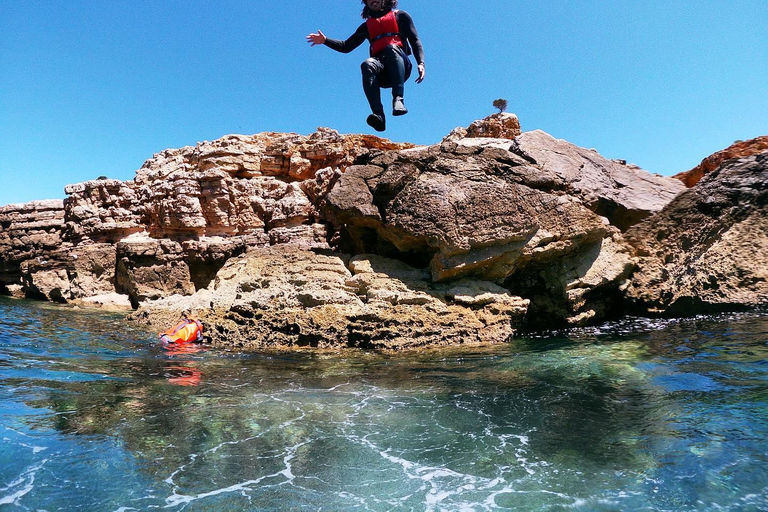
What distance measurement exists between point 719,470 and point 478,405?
2.14 meters

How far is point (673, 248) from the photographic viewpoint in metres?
10.6

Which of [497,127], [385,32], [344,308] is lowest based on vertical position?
[344,308]

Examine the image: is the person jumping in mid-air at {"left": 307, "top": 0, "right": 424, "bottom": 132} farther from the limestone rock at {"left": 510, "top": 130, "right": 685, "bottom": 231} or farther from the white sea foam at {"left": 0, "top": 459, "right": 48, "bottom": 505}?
the limestone rock at {"left": 510, "top": 130, "right": 685, "bottom": 231}

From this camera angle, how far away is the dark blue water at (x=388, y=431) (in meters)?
3.27

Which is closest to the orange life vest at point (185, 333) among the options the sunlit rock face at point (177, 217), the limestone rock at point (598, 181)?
the sunlit rock face at point (177, 217)

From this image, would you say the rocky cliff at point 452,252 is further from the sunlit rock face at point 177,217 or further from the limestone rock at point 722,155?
the limestone rock at point 722,155

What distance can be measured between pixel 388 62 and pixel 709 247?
797cm

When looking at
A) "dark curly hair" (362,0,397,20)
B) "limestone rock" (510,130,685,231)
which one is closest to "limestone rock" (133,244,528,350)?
"limestone rock" (510,130,685,231)

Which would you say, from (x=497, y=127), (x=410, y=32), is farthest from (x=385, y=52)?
(x=497, y=127)

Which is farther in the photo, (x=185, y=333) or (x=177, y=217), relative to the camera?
(x=177, y=217)

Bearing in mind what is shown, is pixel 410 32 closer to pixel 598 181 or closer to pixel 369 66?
pixel 369 66

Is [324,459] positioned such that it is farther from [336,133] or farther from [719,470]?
[336,133]

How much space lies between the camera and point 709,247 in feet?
33.4

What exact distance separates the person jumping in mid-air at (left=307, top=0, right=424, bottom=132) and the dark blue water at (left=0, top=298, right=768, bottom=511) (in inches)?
136
